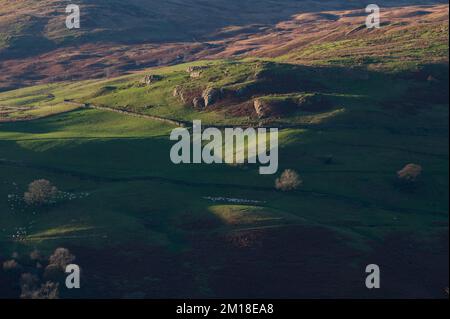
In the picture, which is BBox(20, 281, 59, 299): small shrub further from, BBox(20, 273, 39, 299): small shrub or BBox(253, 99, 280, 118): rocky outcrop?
BBox(253, 99, 280, 118): rocky outcrop

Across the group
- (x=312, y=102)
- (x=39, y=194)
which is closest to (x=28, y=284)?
(x=39, y=194)

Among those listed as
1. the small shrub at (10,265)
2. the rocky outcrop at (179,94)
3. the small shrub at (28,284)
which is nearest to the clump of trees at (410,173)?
the small shrub at (28,284)

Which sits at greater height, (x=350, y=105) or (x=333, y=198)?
(x=350, y=105)
